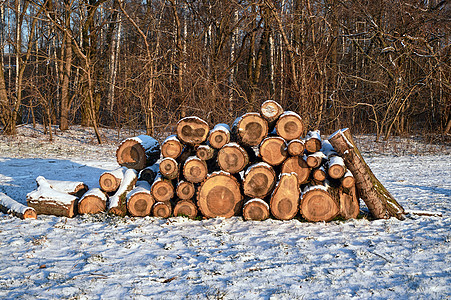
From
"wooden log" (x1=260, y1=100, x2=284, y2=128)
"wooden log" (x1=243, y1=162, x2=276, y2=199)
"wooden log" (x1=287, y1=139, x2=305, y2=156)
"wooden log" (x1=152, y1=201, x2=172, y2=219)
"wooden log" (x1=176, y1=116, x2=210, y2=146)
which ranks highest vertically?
"wooden log" (x1=260, y1=100, x2=284, y2=128)

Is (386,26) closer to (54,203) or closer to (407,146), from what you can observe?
(407,146)

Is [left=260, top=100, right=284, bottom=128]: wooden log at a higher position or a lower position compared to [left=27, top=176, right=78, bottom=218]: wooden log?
higher

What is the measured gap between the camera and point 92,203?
562 centimetres

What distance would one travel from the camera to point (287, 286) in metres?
3.21

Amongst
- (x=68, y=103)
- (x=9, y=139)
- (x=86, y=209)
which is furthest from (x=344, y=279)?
(x=68, y=103)

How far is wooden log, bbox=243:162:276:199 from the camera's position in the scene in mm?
5301

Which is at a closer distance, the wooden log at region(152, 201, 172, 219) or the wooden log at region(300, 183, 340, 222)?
the wooden log at region(300, 183, 340, 222)

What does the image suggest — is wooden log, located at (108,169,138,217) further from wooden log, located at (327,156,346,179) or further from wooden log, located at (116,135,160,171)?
wooden log, located at (327,156,346,179)

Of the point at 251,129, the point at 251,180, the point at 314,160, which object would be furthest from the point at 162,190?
the point at 314,160

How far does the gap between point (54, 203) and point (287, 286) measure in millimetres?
3860

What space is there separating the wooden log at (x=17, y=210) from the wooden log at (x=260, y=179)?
308 cm

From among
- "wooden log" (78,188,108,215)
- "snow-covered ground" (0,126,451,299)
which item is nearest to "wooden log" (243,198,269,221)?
"snow-covered ground" (0,126,451,299)

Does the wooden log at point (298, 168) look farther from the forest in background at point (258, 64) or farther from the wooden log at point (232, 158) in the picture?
the forest in background at point (258, 64)

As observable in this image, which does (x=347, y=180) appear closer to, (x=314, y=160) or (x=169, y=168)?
(x=314, y=160)
